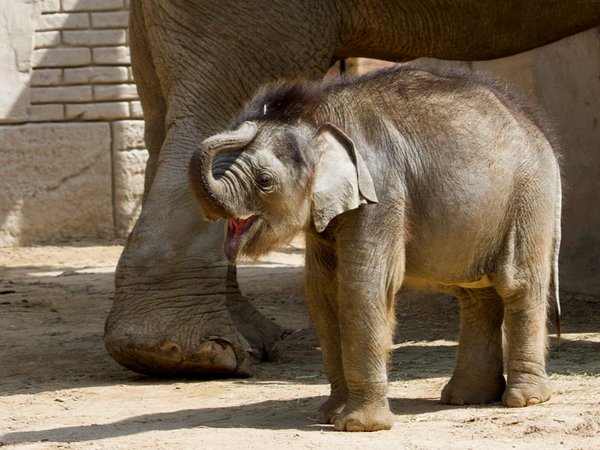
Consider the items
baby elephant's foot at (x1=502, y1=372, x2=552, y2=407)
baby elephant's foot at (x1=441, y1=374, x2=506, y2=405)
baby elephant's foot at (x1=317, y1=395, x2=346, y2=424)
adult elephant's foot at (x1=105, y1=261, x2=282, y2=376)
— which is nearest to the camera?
baby elephant's foot at (x1=317, y1=395, x2=346, y2=424)

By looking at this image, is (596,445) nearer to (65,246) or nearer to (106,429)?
(106,429)

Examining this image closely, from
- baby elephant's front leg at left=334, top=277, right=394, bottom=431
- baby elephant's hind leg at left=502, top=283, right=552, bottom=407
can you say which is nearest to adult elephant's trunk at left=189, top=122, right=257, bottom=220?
baby elephant's front leg at left=334, top=277, right=394, bottom=431

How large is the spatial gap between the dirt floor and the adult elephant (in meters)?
0.19

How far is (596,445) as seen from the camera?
423 cm

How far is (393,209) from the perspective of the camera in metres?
4.44

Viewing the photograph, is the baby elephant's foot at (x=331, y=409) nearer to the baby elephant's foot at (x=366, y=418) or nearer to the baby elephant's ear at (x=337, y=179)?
the baby elephant's foot at (x=366, y=418)

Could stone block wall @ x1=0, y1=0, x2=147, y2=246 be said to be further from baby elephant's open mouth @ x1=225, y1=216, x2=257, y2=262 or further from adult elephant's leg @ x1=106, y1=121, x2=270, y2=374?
baby elephant's open mouth @ x1=225, y1=216, x2=257, y2=262

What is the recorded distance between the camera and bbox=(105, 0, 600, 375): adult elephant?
571 cm

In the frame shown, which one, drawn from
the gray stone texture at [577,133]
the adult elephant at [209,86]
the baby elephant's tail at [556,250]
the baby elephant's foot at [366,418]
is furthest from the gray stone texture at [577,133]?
the baby elephant's foot at [366,418]

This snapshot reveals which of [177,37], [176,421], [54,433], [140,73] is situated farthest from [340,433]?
[140,73]

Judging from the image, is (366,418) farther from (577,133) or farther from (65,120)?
(65,120)

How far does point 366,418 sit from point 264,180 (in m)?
0.87

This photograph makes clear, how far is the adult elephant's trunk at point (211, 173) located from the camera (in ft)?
13.5

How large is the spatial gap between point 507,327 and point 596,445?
0.76 metres
